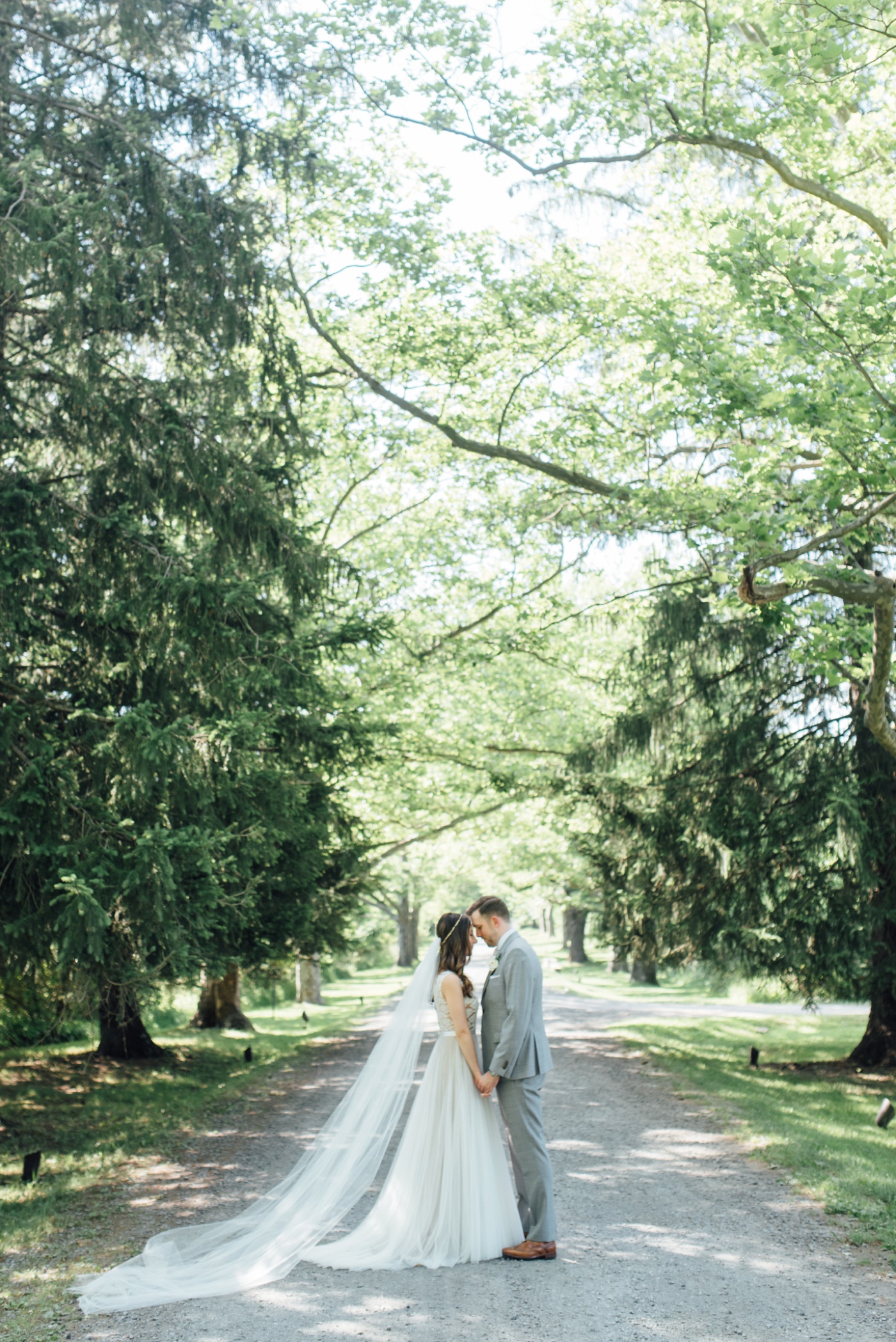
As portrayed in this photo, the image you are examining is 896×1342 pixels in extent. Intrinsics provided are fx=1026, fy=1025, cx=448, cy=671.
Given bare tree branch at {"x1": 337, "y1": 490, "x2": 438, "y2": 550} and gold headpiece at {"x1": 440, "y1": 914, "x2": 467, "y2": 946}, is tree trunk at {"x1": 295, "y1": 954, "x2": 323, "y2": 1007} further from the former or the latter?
gold headpiece at {"x1": 440, "y1": 914, "x2": 467, "y2": 946}

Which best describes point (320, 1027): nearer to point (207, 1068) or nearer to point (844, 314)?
point (207, 1068)

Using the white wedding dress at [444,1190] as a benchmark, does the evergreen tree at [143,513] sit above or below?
above

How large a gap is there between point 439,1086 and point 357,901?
12.0 m

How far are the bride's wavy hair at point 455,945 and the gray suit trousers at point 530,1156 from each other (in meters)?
0.69

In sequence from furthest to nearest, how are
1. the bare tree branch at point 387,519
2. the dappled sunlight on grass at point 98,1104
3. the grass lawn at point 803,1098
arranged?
the bare tree branch at point 387,519 → the dappled sunlight on grass at point 98,1104 → the grass lawn at point 803,1098

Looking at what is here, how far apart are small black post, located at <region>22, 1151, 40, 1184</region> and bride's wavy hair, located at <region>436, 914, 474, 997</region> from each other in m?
4.00

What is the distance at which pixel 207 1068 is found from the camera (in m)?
15.0

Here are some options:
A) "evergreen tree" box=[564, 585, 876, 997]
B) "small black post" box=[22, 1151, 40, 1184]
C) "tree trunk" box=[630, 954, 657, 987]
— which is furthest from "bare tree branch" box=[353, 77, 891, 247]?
"tree trunk" box=[630, 954, 657, 987]

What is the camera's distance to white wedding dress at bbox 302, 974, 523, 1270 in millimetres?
5957

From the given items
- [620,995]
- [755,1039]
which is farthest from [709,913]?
[620,995]

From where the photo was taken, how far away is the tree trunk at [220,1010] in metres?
20.0

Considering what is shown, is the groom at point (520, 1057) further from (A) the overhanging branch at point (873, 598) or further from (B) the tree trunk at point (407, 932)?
(B) the tree trunk at point (407, 932)

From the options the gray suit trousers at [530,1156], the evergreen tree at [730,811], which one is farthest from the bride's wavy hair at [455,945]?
the evergreen tree at [730,811]

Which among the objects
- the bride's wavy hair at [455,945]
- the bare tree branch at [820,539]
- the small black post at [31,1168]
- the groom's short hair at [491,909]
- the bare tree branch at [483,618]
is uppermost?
the bare tree branch at [483,618]
